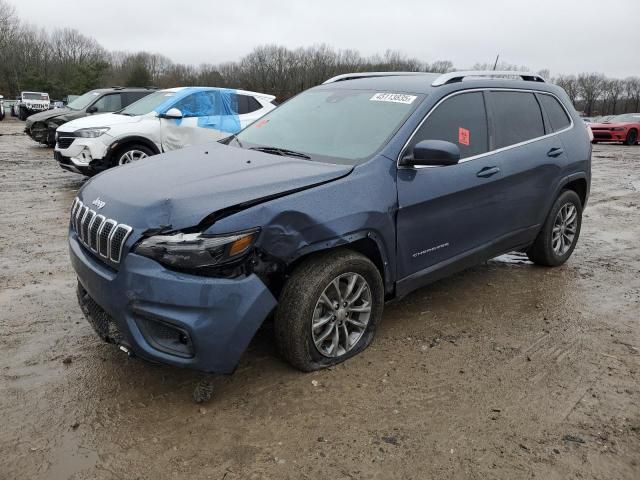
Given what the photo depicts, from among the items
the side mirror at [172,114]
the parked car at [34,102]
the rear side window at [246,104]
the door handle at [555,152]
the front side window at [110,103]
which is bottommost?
the door handle at [555,152]

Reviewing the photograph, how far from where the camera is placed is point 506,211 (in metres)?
4.32

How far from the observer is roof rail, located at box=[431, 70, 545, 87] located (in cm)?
400

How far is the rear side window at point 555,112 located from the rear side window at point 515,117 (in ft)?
0.50

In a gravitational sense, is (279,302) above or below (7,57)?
below

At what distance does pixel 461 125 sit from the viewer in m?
4.00

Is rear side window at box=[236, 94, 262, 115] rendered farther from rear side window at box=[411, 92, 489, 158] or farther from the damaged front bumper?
the damaged front bumper

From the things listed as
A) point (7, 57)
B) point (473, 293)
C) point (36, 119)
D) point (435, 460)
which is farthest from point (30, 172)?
point (7, 57)

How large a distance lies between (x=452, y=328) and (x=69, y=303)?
2960 mm

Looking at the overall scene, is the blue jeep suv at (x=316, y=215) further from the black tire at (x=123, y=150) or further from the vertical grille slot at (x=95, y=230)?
the black tire at (x=123, y=150)

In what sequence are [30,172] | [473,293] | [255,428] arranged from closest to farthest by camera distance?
[255,428], [473,293], [30,172]

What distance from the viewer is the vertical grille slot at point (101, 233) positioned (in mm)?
2754

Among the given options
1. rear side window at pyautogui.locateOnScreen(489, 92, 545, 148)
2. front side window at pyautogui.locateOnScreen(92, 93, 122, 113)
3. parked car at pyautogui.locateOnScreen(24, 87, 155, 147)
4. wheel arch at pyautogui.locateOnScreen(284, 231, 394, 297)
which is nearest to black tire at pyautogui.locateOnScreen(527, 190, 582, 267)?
rear side window at pyautogui.locateOnScreen(489, 92, 545, 148)

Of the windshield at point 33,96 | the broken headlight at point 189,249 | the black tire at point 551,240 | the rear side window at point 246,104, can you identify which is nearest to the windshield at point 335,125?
the broken headlight at point 189,249

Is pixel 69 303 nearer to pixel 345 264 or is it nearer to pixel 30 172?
pixel 345 264
